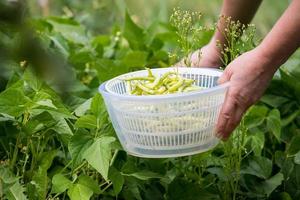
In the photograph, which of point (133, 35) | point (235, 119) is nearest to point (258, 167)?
point (235, 119)

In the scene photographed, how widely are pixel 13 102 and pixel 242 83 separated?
0.53 meters

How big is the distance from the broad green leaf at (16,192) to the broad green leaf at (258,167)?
0.63 metres

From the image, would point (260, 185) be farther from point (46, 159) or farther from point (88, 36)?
point (88, 36)

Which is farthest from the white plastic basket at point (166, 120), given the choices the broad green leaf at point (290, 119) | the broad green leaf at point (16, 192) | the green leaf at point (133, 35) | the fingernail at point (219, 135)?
the green leaf at point (133, 35)

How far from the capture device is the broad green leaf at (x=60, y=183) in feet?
4.90

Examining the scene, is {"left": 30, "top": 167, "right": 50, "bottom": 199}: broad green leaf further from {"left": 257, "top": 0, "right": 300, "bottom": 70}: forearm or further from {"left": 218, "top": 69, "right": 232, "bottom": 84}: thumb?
{"left": 257, "top": 0, "right": 300, "bottom": 70}: forearm

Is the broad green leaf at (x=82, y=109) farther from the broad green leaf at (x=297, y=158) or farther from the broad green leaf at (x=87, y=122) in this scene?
→ the broad green leaf at (x=297, y=158)

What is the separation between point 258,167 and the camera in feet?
5.94

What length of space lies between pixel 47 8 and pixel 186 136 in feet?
8.02

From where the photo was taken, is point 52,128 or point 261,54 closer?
point 261,54

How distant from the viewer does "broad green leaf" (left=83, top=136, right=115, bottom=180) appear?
1.42 m

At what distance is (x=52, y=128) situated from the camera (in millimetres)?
1569

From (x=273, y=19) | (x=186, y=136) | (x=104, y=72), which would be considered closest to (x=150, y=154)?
A: (x=186, y=136)

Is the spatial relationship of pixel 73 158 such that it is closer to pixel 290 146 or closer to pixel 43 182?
pixel 43 182
